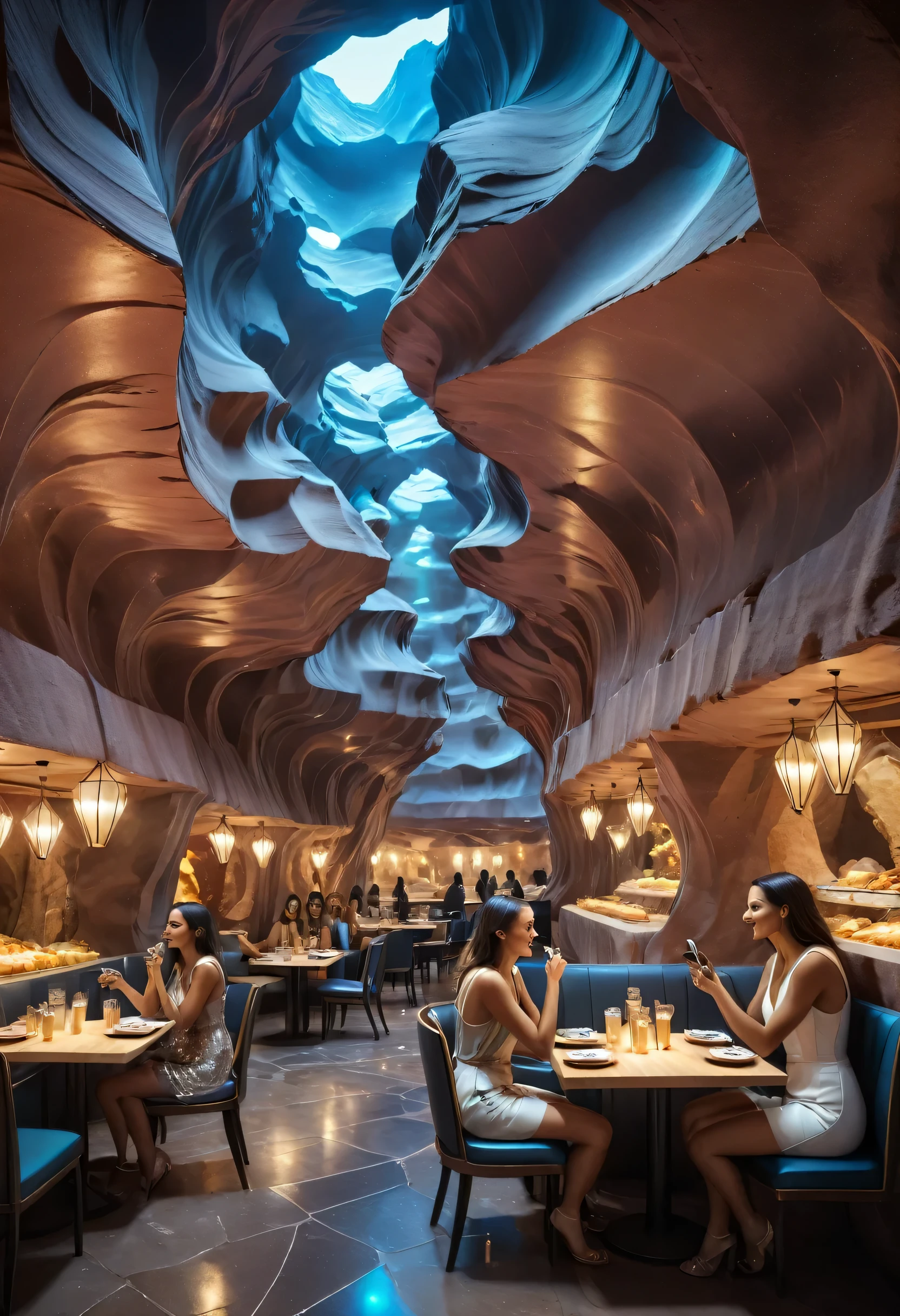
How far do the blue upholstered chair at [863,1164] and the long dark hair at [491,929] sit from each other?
55.0 inches

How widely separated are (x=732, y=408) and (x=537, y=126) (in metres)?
2.96

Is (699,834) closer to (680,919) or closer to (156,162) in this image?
(680,919)

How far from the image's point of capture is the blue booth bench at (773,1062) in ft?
11.8

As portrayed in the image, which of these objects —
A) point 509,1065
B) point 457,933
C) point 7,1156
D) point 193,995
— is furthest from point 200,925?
point 457,933

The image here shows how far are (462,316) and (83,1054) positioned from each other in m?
5.32

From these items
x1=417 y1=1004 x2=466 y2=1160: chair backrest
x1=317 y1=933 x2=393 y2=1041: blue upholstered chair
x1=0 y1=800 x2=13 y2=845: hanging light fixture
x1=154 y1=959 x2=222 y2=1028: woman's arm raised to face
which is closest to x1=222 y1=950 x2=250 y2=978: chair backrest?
x1=317 y1=933 x2=393 y2=1041: blue upholstered chair

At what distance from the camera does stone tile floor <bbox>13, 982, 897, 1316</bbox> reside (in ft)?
11.8

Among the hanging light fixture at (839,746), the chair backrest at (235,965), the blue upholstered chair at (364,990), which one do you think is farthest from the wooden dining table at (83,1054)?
the chair backrest at (235,965)

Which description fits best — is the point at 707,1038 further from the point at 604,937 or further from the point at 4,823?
the point at 4,823

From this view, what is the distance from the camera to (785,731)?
21.3ft

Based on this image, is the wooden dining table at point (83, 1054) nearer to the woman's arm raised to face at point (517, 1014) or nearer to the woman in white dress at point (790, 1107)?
the woman's arm raised to face at point (517, 1014)

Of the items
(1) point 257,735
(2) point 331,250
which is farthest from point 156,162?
(1) point 257,735

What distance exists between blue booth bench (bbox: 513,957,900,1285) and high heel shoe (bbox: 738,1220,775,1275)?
0.09 m

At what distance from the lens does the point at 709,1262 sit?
381cm
